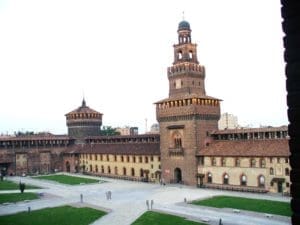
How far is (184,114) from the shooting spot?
6488cm

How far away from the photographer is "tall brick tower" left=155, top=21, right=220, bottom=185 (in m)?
63.9

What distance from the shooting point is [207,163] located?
6194 centimetres

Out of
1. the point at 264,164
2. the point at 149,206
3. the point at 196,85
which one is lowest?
the point at 149,206

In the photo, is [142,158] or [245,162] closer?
[245,162]

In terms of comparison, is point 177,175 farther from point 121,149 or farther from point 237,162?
point 121,149

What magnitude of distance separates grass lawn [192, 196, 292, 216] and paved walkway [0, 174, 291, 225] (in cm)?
176

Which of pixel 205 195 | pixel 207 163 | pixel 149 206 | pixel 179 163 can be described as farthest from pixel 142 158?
pixel 149 206

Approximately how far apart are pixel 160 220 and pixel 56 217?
10.7m

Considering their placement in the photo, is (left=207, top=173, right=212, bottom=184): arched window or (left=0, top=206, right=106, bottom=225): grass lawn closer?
(left=0, top=206, right=106, bottom=225): grass lawn

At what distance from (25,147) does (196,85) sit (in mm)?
43326

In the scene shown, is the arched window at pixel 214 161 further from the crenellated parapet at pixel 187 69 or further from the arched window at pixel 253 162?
the crenellated parapet at pixel 187 69

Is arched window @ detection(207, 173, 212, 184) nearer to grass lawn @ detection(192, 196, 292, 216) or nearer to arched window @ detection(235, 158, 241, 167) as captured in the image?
arched window @ detection(235, 158, 241, 167)

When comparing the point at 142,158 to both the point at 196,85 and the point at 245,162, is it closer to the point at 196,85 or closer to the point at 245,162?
the point at 196,85

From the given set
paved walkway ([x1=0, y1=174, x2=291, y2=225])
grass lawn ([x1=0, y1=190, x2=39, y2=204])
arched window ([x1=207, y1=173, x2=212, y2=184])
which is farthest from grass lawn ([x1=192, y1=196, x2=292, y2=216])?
grass lawn ([x1=0, y1=190, x2=39, y2=204])
